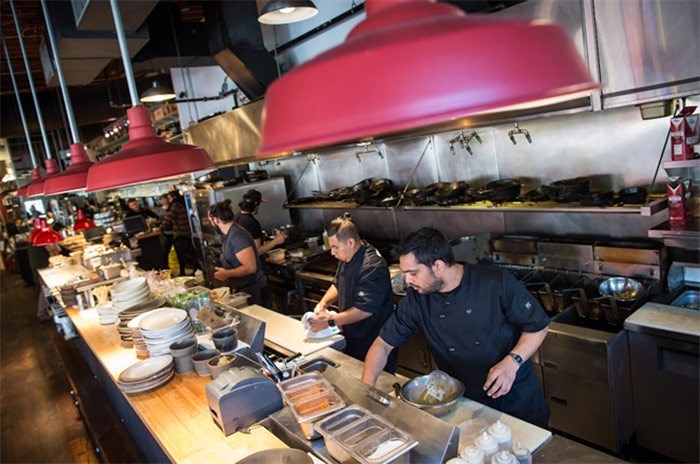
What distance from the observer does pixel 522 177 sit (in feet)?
14.1

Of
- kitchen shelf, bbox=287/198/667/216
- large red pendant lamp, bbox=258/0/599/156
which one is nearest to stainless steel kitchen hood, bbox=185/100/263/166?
kitchen shelf, bbox=287/198/667/216

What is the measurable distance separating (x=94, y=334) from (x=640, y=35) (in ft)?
14.1

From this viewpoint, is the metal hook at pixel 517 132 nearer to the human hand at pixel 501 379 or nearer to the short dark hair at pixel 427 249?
the short dark hair at pixel 427 249

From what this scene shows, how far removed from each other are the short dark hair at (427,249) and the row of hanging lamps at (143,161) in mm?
1000

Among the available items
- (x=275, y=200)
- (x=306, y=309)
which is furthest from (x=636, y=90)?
(x=275, y=200)

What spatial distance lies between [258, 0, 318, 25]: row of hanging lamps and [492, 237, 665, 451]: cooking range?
2.59 meters

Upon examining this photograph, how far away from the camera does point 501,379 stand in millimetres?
2240

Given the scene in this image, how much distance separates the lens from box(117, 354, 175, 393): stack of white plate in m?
2.69

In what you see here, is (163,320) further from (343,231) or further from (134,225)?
(134,225)

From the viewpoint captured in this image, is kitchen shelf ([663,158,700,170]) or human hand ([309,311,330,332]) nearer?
kitchen shelf ([663,158,700,170])

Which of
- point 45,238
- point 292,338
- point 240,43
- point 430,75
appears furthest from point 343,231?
point 45,238

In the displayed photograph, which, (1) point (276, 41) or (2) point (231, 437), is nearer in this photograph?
(2) point (231, 437)

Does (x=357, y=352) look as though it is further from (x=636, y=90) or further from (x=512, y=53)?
(x=512, y=53)

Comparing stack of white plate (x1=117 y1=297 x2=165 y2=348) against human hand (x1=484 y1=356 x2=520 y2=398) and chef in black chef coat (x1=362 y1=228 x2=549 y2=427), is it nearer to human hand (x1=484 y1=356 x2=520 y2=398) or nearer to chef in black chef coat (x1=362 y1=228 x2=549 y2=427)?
chef in black chef coat (x1=362 y1=228 x2=549 y2=427)
